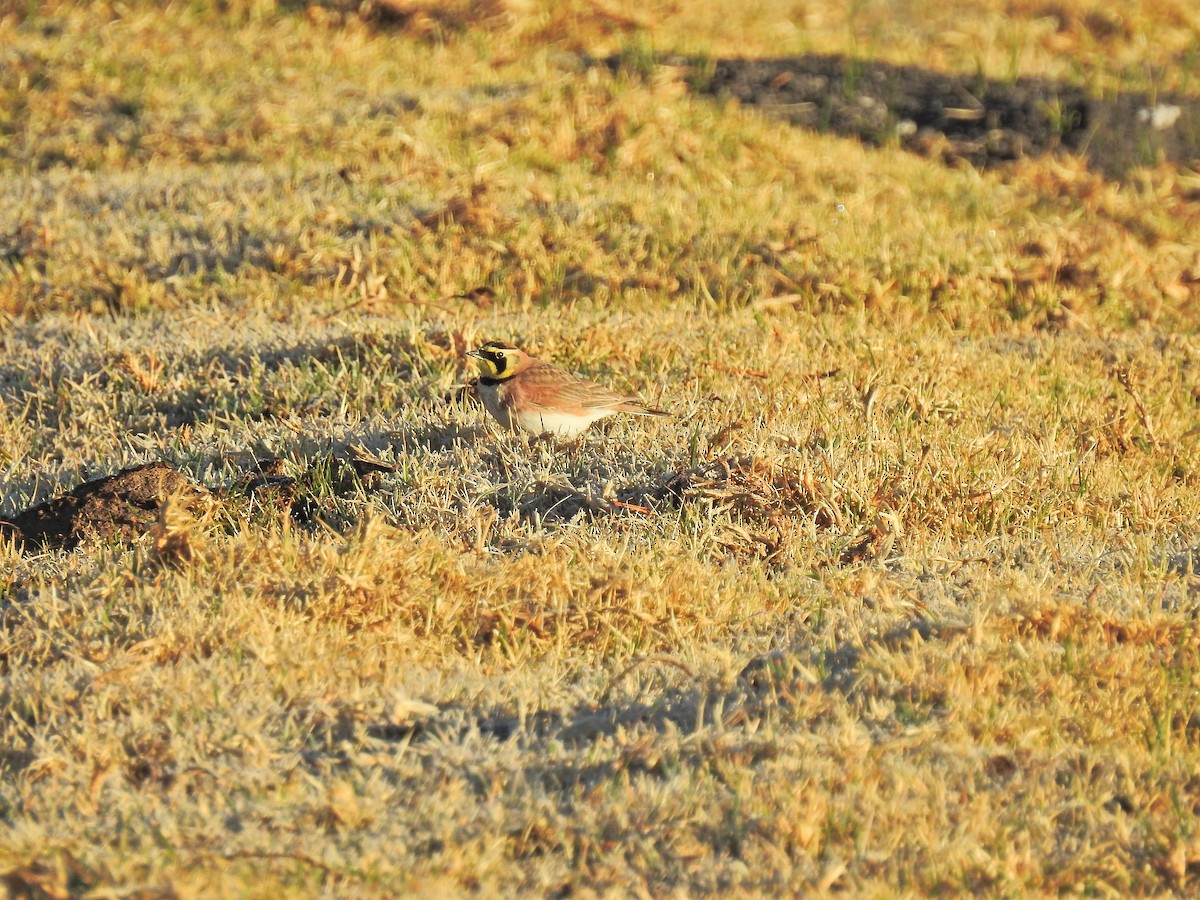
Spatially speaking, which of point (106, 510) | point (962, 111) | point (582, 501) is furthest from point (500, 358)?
point (962, 111)

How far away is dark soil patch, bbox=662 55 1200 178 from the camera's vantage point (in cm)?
1255

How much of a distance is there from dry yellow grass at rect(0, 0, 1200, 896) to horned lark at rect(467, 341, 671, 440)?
23 centimetres

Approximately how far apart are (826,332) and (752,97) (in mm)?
5053

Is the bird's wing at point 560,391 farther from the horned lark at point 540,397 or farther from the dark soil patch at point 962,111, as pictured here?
the dark soil patch at point 962,111

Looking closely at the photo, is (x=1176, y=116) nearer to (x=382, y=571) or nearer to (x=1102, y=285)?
(x=1102, y=285)

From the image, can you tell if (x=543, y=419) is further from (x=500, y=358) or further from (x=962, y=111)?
(x=962, y=111)

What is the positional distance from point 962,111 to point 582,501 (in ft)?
27.0

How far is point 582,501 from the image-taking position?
246 inches

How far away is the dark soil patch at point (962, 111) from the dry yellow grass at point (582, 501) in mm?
573

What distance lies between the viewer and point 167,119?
11.6 m

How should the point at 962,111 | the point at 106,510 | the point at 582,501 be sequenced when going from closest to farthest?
the point at 106,510
the point at 582,501
the point at 962,111

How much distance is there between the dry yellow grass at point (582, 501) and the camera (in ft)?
13.7

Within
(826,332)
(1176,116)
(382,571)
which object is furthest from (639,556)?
(1176,116)

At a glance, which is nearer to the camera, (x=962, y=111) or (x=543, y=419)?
(x=543, y=419)
